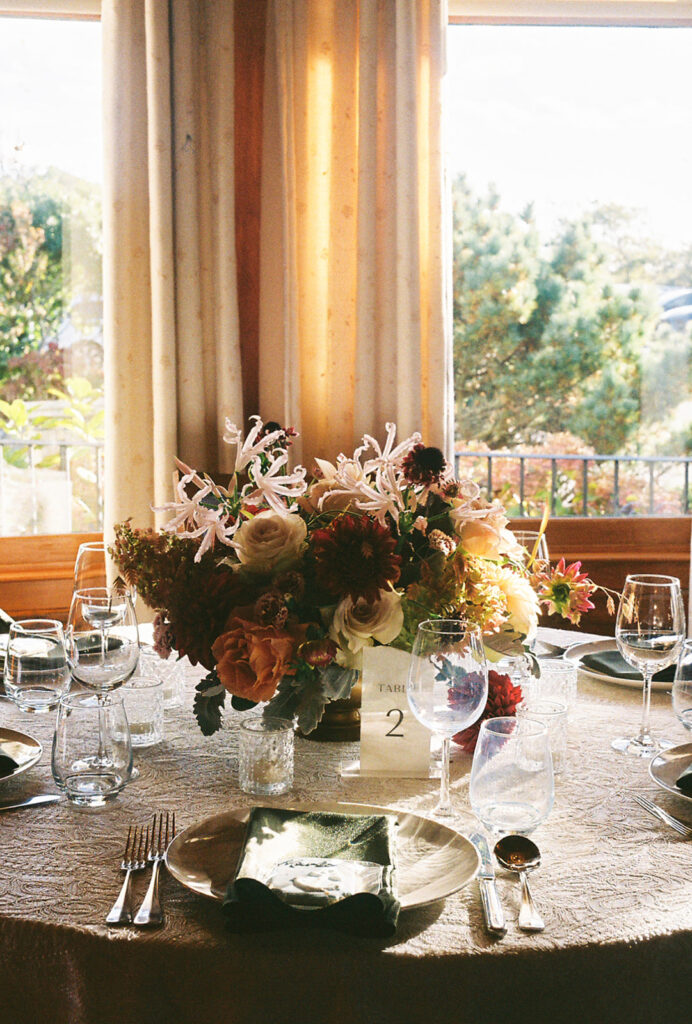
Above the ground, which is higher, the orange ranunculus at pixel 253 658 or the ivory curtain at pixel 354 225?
the ivory curtain at pixel 354 225

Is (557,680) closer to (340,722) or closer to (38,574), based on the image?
(340,722)

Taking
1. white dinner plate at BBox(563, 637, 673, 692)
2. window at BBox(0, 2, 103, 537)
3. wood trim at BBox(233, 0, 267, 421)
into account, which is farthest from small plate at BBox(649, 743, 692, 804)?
window at BBox(0, 2, 103, 537)

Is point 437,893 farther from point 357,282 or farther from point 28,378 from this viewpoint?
point 28,378

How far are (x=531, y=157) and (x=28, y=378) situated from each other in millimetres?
2108

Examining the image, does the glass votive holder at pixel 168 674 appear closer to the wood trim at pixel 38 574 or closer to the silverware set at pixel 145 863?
the silverware set at pixel 145 863

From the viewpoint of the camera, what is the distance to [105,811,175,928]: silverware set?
864 millimetres

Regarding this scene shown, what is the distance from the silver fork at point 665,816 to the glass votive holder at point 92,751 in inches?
23.3

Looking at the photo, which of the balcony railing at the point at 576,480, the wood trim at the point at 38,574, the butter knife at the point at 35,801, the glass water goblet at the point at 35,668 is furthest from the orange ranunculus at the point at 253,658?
the balcony railing at the point at 576,480

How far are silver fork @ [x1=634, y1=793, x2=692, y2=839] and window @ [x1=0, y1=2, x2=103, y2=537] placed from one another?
9.73 feet

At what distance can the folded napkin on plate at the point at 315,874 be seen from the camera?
2.75 feet

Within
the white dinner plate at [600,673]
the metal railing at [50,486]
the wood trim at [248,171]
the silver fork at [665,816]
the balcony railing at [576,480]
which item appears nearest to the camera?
the silver fork at [665,816]

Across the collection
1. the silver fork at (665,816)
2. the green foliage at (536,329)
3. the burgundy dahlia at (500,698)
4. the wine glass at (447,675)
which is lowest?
the silver fork at (665,816)

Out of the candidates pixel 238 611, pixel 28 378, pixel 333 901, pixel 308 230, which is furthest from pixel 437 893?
pixel 28 378

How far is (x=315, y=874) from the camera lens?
0.91m
